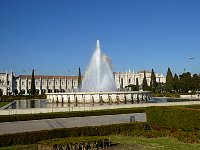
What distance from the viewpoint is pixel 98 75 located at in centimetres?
3469

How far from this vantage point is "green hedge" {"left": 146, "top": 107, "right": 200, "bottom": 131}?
1308 cm

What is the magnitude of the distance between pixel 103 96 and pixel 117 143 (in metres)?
17.4

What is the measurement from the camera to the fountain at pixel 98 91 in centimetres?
2873

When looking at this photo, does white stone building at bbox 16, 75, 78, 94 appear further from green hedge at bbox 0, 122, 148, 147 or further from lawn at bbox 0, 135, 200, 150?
lawn at bbox 0, 135, 200, 150

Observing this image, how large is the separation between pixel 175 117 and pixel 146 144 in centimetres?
363

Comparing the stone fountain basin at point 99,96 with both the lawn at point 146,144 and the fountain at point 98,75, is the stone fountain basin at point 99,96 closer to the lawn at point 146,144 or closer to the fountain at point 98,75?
the fountain at point 98,75

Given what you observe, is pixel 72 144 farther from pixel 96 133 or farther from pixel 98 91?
pixel 98 91

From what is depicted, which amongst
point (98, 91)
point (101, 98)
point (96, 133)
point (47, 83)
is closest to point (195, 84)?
point (98, 91)

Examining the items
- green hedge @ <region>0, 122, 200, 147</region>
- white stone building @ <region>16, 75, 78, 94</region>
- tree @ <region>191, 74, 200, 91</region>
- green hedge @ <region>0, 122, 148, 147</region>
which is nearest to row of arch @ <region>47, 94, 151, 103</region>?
green hedge @ <region>0, 122, 200, 147</region>

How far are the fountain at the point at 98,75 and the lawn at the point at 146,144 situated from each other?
21673 mm

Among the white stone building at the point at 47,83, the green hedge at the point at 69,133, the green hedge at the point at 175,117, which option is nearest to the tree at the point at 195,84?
the white stone building at the point at 47,83

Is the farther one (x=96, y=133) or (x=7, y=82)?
(x=7, y=82)

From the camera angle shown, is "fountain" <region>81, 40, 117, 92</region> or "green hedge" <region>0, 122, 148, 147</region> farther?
"fountain" <region>81, 40, 117, 92</region>

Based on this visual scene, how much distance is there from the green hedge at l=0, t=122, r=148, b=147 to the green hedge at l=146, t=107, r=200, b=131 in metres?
0.88
